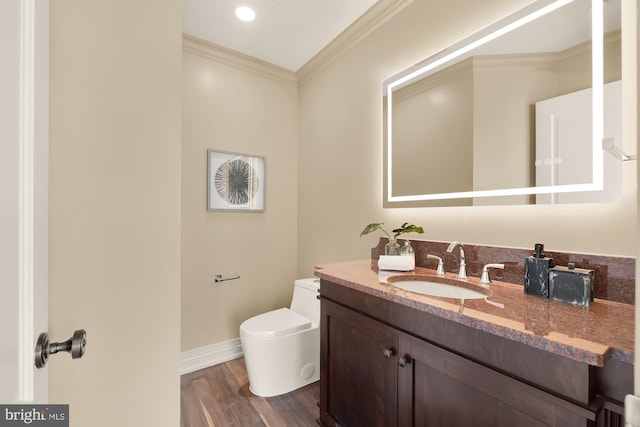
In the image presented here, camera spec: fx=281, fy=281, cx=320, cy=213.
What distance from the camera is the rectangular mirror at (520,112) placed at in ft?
3.40

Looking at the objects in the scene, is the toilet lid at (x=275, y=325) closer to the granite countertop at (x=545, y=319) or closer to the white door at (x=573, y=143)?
the granite countertop at (x=545, y=319)

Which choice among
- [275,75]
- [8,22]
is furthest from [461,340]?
[275,75]

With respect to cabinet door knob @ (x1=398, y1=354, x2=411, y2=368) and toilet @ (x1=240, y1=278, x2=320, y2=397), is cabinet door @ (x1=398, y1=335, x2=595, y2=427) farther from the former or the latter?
toilet @ (x1=240, y1=278, x2=320, y2=397)

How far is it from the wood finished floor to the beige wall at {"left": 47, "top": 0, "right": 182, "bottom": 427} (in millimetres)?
862

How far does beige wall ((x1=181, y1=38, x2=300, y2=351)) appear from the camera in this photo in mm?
2240

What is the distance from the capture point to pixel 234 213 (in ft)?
8.05

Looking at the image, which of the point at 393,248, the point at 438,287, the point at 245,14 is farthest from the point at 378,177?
the point at 245,14

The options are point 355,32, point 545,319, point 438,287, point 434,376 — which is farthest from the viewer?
point 355,32

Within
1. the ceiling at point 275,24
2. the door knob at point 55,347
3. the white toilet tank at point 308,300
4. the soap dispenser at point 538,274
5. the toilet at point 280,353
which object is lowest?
the toilet at point 280,353

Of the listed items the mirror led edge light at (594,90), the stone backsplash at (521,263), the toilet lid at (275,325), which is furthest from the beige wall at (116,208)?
the mirror led edge light at (594,90)

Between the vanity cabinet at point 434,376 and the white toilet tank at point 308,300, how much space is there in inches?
22.9
